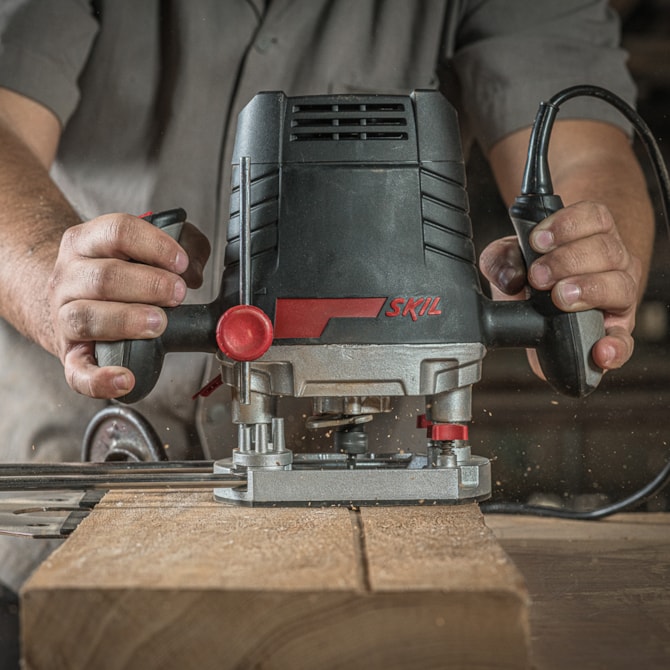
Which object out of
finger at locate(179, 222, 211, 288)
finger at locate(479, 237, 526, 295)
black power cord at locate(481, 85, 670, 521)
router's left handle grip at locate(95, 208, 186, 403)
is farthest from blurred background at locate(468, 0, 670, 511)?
router's left handle grip at locate(95, 208, 186, 403)

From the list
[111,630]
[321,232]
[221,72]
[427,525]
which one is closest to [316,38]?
[221,72]

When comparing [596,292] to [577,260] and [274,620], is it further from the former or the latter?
[274,620]

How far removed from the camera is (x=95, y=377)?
2.98 feet

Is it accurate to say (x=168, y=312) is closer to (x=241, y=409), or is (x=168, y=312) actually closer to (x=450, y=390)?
(x=241, y=409)

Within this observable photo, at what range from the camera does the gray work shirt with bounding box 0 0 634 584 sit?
148 cm

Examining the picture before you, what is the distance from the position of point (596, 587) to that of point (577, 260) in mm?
350

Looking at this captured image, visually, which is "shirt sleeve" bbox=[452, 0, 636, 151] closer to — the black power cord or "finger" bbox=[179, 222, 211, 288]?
the black power cord

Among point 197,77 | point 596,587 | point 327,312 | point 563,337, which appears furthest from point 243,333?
point 197,77

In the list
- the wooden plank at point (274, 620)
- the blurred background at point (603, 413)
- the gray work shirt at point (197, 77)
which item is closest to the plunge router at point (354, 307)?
the wooden plank at point (274, 620)

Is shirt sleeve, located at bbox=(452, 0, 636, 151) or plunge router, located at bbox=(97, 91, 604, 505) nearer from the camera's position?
plunge router, located at bbox=(97, 91, 604, 505)

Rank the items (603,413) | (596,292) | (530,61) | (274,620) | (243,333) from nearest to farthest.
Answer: (274,620)
(243,333)
(596,292)
(530,61)
(603,413)

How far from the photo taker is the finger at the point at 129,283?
0.91 metres

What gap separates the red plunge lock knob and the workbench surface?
366mm

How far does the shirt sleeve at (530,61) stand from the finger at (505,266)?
0.54m
